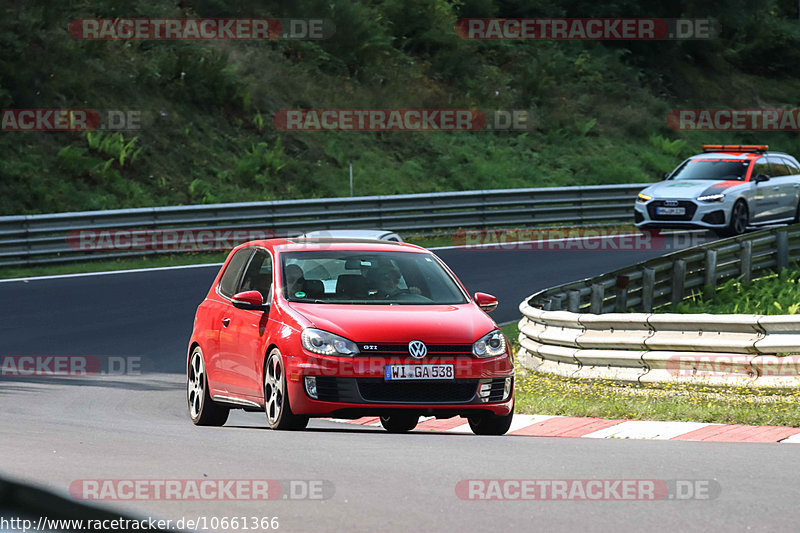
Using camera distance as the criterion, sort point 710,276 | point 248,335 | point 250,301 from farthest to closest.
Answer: point 710,276, point 248,335, point 250,301

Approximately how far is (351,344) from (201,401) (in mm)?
2130

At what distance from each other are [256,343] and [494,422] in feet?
6.31

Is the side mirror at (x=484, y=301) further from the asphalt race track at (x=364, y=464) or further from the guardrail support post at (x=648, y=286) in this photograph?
the guardrail support post at (x=648, y=286)

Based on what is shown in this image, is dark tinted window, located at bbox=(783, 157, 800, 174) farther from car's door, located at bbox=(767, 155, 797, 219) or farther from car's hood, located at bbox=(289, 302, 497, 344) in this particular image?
car's hood, located at bbox=(289, 302, 497, 344)

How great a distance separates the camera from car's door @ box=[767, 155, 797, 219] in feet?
86.0

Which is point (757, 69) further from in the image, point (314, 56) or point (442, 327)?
point (442, 327)

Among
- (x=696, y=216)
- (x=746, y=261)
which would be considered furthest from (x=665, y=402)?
(x=696, y=216)

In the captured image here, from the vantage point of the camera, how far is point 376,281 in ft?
33.9

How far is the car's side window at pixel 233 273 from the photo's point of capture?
35.9 feet

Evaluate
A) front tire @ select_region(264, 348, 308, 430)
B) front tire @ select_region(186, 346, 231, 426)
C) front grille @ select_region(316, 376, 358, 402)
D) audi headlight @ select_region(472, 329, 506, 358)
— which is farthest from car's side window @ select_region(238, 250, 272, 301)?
audi headlight @ select_region(472, 329, 506, 358)

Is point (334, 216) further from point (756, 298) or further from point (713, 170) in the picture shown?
point (756, 298)

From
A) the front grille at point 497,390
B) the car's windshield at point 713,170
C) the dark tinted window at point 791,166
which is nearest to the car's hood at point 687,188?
the car's windshield at point 713,170

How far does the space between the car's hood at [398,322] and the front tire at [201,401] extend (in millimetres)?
1457

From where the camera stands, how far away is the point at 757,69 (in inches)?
1919
